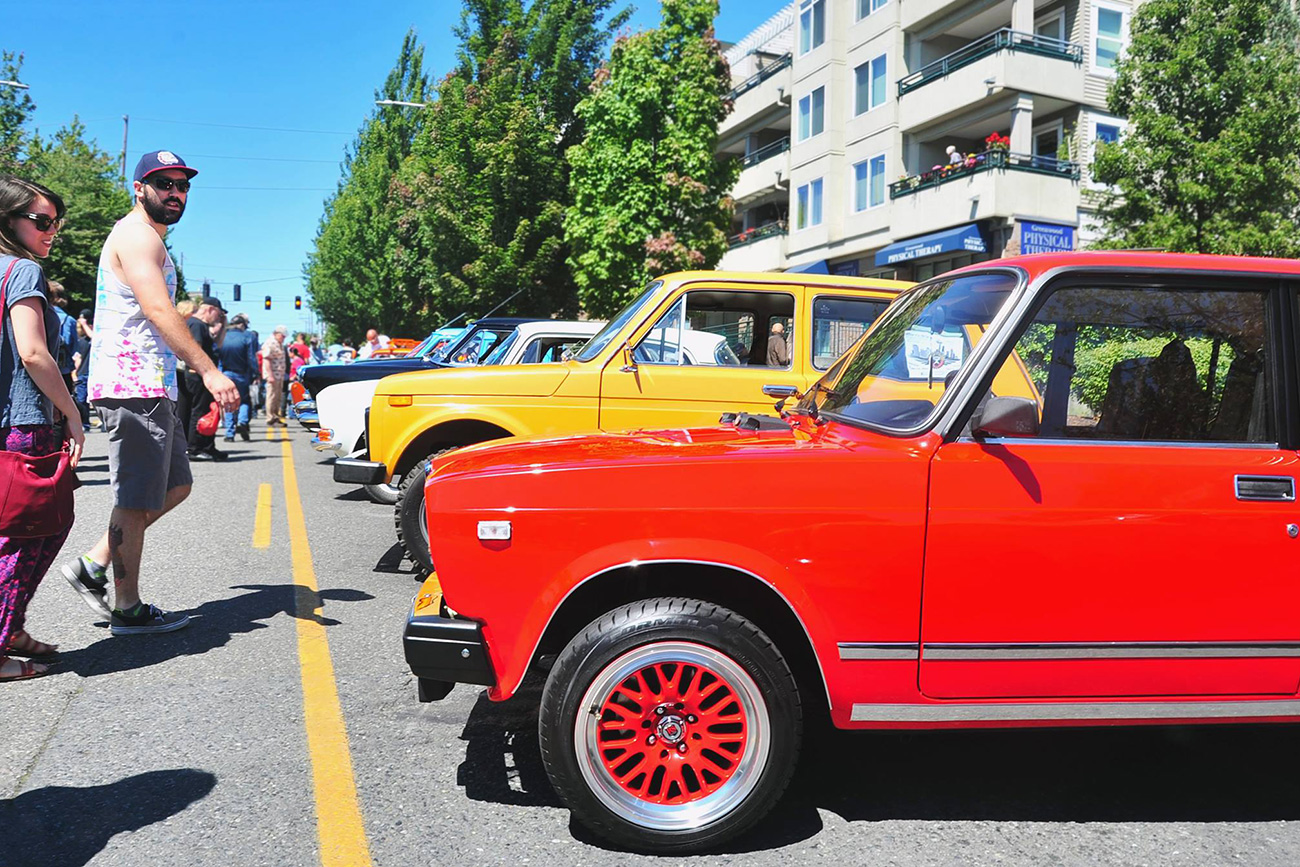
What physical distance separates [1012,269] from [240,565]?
531 cm

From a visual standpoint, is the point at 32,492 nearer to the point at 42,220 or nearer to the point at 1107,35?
the point at 42,220

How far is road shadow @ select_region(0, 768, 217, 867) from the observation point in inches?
106

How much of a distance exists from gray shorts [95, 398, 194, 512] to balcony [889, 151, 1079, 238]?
21723 mm

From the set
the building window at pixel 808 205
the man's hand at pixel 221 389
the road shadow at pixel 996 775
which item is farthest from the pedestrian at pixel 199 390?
the building window at pixel 808 205

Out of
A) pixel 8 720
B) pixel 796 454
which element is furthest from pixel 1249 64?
pixel 8 720

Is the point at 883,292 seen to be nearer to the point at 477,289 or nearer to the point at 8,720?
the point at 8,720

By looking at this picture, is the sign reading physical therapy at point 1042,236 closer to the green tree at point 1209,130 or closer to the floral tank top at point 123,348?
the green tree at point 1209,130

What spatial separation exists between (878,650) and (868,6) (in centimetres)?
3024

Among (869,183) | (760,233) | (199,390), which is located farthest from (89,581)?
(760,233)

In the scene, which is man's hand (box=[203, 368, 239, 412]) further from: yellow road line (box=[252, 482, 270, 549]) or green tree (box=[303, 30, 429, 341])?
green tree (box=[303, 30, 429, 341])

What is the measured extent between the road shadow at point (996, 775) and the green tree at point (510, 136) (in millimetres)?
22566

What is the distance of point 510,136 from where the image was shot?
80.8ft

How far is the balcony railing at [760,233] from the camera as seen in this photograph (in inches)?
1341

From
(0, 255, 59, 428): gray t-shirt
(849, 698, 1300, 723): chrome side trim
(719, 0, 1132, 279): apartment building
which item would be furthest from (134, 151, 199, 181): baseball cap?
(719, 0, 1132, 279): apartment building
